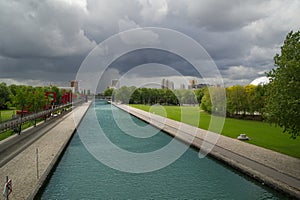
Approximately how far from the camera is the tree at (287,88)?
506 inches

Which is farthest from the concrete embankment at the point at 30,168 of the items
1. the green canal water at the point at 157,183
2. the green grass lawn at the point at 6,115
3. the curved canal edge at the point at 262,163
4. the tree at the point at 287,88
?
the green grass lawn at the point at 6,115

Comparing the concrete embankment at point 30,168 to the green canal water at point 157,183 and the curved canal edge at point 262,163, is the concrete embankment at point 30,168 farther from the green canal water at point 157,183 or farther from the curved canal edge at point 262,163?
the curved canal edge at point 262,163

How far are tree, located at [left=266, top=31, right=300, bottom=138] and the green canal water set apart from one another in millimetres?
3332

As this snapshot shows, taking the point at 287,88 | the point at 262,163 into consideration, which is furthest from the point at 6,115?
the point at 287,88

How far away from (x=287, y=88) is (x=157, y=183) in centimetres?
755

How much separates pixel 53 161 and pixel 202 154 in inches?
371

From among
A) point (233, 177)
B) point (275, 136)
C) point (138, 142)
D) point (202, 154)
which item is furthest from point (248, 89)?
point (233, 177)

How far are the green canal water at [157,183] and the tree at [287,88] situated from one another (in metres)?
3.33

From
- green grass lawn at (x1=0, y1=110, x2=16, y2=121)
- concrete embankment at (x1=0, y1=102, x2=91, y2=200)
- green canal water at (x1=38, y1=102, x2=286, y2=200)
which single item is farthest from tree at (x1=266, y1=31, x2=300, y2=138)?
green grass lawn at (x1=0, y1=110, x2=16, y2=121)

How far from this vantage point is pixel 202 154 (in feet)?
62.0

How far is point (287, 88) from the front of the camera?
13.0 meters

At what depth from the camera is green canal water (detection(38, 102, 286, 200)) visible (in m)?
12.1

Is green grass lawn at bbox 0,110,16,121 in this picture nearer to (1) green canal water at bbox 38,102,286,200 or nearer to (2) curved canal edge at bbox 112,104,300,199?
(1) green canal water at bbox 38,102,286,200

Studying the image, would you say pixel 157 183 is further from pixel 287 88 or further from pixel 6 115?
pixel 6 115
